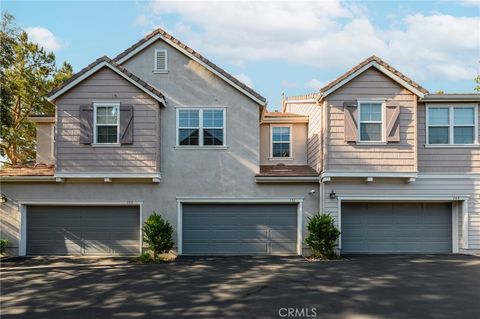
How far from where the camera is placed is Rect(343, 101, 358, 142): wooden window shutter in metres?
15.0

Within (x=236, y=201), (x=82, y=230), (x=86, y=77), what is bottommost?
(x=82, y=230)

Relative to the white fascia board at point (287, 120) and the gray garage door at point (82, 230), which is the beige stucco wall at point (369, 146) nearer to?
the white fascia board at point (287, 120)

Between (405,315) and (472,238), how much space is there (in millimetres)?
9005

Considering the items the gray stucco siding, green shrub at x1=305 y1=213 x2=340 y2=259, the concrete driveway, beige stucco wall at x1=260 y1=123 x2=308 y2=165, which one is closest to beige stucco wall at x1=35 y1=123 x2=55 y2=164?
the gray stucco siding

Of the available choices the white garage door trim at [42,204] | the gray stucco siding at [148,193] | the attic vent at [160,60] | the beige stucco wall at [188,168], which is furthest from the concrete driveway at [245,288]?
the attic vent at [160,60]

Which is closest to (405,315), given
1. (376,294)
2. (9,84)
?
(376,294)

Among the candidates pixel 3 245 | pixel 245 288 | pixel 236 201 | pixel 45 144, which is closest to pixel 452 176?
pixel 236 201

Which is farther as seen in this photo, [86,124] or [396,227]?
[396,227]

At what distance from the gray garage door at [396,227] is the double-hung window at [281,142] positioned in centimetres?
340

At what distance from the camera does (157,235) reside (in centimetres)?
1460

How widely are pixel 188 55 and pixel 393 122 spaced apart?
7514mm

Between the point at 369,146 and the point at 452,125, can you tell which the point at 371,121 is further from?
the point at 452,125

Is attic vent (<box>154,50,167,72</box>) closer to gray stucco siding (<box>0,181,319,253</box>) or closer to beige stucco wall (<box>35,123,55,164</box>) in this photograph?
gray stucco siding (<box>0,181,319,253</box>)

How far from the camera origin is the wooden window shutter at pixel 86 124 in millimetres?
15140
